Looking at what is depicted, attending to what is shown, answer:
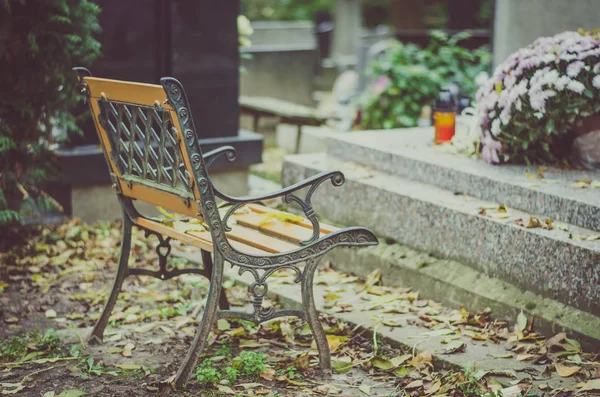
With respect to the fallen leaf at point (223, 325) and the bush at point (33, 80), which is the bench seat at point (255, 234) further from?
the bush at point (33, 80)

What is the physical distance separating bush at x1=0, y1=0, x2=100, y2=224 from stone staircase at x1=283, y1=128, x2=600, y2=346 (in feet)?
5.73

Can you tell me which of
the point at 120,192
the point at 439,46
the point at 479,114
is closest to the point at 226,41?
the point at 479,114

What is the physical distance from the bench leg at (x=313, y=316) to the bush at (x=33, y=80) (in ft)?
8.48

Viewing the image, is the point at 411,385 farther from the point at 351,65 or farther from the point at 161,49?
the point at 351,65

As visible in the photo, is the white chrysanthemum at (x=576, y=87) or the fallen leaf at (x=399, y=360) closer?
the fallen leaf at (x=399, y=360)

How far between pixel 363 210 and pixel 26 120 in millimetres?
2396

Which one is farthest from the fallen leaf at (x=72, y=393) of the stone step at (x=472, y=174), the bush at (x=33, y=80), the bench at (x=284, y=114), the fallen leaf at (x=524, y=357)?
the bench at (x=284, y=114)

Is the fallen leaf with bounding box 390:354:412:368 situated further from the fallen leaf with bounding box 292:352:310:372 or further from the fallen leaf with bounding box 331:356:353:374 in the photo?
the fallen leaf with bounding box 292:352:310:372

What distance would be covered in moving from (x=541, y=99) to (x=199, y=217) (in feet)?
7.64

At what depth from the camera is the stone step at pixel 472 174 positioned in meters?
4.57

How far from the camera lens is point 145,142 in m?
3.91

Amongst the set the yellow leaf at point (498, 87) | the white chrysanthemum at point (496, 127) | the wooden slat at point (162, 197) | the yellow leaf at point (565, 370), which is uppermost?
the yellow leaf at point (498, 87)

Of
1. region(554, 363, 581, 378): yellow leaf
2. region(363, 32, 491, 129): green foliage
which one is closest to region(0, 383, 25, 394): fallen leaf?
region(554, 363, 581, 378): yellow leaf

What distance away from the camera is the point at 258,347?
4262 millimetres
